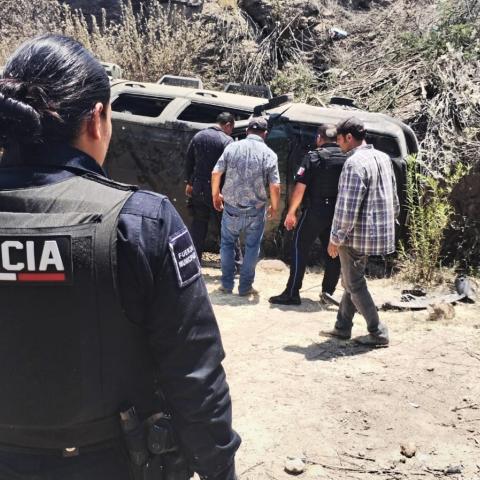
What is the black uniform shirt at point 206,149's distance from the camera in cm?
675

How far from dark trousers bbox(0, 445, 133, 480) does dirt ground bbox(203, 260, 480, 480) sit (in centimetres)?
206

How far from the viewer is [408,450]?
3600mm

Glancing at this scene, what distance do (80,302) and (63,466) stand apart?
1.19 feet

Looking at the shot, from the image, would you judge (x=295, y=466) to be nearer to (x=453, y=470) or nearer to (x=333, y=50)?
(x=453, y=470)

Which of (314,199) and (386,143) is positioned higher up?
(386,143)

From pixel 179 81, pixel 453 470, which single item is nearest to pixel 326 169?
pixel 453 470

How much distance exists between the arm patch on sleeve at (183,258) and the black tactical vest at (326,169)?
4.49 meters

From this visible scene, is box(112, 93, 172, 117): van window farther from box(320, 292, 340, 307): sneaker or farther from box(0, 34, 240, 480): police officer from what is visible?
box(0, 34, 240, 480): police officer

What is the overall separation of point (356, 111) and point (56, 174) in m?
6.43

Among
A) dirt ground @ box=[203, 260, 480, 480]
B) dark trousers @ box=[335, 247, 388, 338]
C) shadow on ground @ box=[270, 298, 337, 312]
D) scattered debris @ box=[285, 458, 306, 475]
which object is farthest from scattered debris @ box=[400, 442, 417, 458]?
shadow on ground @ box=[270, 298, 337, 312]

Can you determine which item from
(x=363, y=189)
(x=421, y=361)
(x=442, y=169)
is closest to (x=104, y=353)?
(x=363, y=189)

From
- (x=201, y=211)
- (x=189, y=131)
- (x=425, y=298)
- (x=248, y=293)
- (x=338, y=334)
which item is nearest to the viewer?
(x=338, y=334)

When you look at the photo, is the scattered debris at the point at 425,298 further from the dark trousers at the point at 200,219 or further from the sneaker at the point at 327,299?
the dark trousers at the point at 200,219

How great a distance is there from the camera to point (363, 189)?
4.60 meters
